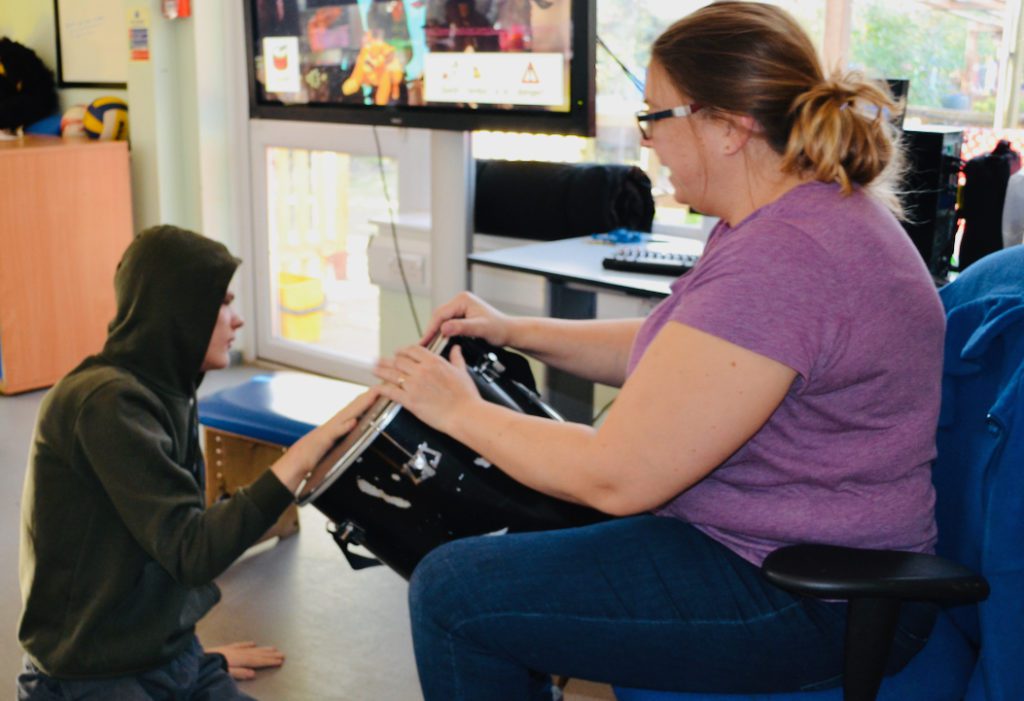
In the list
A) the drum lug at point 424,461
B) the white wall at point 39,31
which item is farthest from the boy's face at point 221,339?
the white wall at point 39,31

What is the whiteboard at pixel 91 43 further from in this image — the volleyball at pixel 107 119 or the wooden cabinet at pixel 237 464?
the wooden cabinet at pixel 237 464

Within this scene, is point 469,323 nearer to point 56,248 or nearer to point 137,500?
point 137,500

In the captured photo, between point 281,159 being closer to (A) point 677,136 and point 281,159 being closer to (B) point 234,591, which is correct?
(B) point 234,591

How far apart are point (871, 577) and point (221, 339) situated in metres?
1.13

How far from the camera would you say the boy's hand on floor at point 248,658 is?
214 centimetres

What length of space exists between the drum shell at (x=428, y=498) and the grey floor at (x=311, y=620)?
2.59 ft

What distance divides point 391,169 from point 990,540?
10.1 ft

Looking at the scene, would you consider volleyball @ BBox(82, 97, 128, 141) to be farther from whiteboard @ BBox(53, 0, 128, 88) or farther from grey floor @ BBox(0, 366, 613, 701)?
grey floor @ BBox(0, 366, 613, 701)

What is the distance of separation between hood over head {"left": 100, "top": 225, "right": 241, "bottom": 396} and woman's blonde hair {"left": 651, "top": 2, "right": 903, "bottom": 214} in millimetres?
848

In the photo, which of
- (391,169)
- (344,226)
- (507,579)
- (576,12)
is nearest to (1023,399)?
(507,579)

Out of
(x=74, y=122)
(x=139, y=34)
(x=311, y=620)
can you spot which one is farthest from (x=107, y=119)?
(x=311, y=620)

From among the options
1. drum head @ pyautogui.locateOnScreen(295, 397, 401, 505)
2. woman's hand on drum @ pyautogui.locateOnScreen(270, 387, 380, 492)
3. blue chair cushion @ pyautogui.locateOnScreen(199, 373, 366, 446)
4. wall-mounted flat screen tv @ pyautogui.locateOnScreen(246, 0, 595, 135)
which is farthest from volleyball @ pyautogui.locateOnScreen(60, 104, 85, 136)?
drum head @ pyautogui.locateOnScreen(295, 397, 401, 505)

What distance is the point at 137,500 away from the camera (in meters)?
1.55

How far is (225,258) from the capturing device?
1.76 metres
